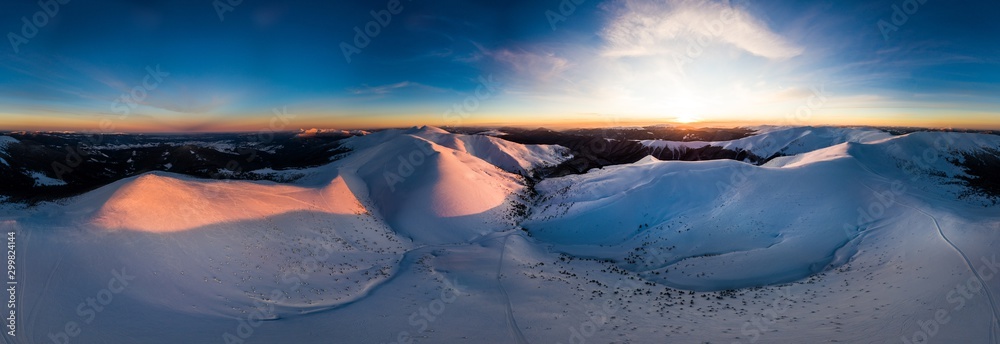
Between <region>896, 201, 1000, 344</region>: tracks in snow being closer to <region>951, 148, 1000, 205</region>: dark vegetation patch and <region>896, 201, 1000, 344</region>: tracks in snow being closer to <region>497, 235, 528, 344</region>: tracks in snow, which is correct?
<region>497, 235, 528, 344</region>: tracks in snow

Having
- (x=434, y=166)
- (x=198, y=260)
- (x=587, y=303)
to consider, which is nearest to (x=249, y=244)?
(x=198, y=260)

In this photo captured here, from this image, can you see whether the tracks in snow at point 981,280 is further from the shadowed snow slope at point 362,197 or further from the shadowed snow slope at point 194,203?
the shadowed snow slope at point 194,203

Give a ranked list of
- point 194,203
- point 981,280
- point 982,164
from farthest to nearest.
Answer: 1. point 982,164
2. point 194,203
3. point 981,280

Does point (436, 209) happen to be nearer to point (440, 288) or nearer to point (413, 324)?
point (440, 288)

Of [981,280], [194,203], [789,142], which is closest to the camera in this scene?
[981,280]

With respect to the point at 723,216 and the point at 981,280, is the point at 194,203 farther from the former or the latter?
the point at 981,280

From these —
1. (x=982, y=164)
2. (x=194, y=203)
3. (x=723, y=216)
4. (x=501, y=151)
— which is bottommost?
(x=723, y=216)

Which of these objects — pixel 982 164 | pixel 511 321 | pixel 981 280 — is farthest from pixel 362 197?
pixel 982 164

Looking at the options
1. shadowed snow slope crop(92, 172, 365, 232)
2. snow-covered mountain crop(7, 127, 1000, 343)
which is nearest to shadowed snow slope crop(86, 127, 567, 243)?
shadowed snow slope crop(92, 172, 365, 232)

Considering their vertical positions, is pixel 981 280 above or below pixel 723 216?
above
